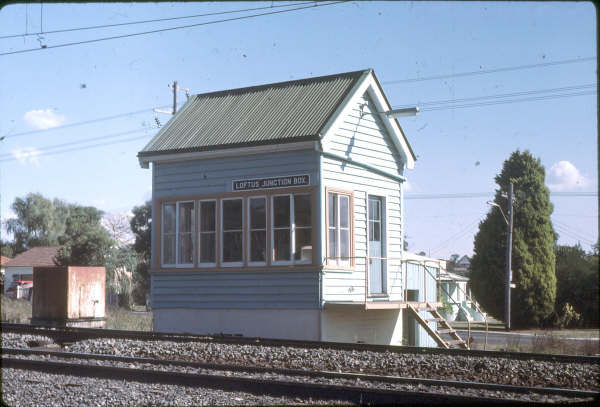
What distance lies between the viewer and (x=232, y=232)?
16875mm

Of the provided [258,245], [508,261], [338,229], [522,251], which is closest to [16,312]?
[258,245]

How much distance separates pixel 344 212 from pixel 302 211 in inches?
46.3

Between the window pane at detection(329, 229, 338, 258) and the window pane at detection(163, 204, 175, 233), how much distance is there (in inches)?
174

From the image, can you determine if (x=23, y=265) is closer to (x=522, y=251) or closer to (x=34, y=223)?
(x=34, y=223)

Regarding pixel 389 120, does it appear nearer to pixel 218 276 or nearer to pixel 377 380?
pixel 218 276

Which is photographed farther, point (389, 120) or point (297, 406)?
point (389, 120)

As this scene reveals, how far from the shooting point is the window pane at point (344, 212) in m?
16.5

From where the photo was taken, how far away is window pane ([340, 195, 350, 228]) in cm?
1655

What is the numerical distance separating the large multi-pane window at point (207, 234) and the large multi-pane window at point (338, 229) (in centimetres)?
305

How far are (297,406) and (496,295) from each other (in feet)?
95.5

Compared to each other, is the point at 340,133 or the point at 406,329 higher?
the point at 340,133

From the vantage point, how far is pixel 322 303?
50.6ft

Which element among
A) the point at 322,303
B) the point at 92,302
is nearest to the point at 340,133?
the point at 322,303

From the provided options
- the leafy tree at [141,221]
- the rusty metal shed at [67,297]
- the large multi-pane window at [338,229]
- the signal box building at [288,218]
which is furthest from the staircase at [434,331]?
the leafy tree at [141,221]
